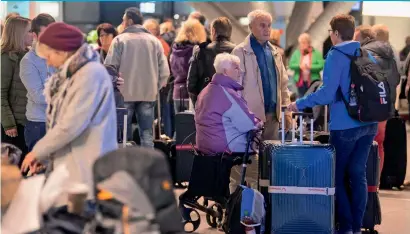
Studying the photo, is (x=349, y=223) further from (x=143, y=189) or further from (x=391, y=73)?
(x=143, y=189)

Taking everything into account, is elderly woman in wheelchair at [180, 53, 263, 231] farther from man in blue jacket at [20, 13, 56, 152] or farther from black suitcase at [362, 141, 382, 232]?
man in blue jacket at [20, 13, 56, 152]

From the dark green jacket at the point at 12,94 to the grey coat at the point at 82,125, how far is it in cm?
209

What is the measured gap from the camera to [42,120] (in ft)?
21.8

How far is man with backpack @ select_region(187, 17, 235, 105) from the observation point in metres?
8.51

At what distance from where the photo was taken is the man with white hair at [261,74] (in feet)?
24.2

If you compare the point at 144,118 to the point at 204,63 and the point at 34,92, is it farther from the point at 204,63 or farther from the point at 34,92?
the point at 34,92

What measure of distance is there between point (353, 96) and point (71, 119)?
2.46 m

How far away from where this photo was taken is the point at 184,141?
841cm

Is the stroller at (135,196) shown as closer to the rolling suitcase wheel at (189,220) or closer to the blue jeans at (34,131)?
the blue jeans at (34,131)

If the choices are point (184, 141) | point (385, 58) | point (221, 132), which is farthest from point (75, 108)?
point (385, 58)

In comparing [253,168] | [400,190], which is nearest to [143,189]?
[253,168]

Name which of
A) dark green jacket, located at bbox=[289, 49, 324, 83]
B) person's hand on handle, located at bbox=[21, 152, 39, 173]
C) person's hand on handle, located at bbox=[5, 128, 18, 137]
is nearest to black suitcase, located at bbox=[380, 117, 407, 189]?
dark green jacket, located at bbox=[289, 49, 324, 83]

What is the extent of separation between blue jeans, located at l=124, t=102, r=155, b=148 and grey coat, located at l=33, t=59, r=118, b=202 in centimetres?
356

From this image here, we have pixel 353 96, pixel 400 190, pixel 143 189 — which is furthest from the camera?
pixel 400 190
